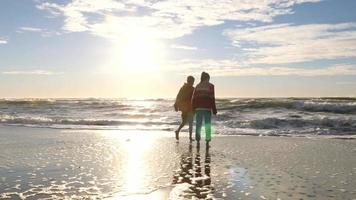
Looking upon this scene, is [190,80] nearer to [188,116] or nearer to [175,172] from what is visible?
[188,116]

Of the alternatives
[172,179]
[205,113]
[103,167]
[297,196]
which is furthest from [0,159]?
[297,196]

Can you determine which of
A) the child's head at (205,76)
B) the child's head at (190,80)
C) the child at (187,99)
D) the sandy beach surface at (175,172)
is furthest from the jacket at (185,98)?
the sandy beach surface at (175,172)

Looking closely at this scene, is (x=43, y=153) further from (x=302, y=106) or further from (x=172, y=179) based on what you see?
(x=302, y=106)

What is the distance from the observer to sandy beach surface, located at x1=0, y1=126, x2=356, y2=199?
6.77 m

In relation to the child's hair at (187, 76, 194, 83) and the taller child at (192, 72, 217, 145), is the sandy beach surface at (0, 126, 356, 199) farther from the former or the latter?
the child's hair at (187, 76, 194, 83)

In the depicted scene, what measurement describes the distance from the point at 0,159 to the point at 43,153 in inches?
54.5

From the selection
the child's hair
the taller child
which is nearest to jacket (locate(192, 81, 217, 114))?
the taller child

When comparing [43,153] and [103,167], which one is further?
[43,153]

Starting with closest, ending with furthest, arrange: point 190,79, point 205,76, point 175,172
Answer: point 175,172 → point 205,76 → point 190,79

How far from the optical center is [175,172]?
8.66 meters

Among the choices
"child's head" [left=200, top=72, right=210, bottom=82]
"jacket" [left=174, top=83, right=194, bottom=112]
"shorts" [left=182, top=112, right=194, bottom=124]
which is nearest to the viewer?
"child's head" [left=200, top=72, right=210, bottom=82]

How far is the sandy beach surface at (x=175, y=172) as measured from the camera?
6770 millimetres

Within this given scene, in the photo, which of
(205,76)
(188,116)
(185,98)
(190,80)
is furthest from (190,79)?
(205,76)

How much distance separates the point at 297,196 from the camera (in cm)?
655
